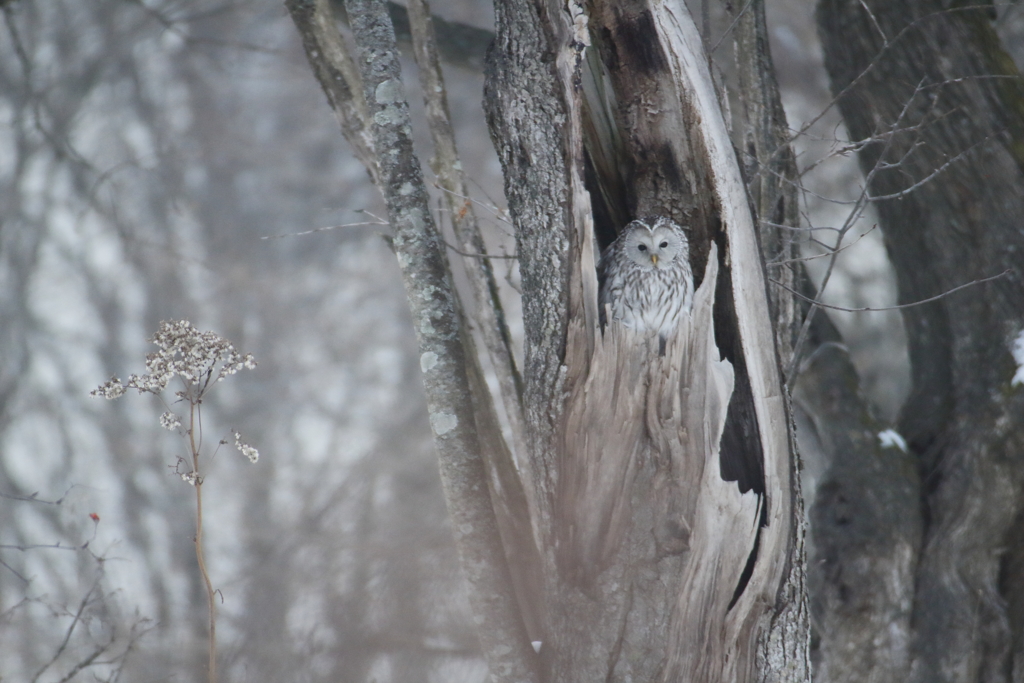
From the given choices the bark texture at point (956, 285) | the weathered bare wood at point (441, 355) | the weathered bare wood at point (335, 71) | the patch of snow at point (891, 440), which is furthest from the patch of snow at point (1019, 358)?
the weathered bare wood at point (335, 71)

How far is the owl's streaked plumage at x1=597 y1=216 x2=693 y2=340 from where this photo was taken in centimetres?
178

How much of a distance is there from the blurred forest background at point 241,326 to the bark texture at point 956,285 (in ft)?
6.94

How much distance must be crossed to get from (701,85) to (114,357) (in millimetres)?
5399

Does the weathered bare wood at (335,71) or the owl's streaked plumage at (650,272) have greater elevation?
the weathered bare wood at (335,71)

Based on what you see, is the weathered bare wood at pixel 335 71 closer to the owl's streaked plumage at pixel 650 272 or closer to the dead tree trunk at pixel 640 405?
the dead tree trunk at pixel 640 405

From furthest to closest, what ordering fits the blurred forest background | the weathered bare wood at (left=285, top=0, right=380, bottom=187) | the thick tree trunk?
the blurred forest background → the weathered bare wood at (left=285, top=0, right=380, bottom=187) → the thick tree trunk

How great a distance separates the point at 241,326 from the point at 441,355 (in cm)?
481

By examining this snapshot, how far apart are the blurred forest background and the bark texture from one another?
6.94ft

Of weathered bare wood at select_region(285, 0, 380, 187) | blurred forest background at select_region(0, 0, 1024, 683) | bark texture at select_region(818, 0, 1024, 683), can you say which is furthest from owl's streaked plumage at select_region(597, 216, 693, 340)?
blurred forest background at select_region(0, 0, 1024, 683)

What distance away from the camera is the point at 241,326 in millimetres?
6328

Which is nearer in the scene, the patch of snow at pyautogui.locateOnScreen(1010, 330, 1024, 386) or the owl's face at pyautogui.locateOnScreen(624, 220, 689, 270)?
the owl's face at pyautogui.locateOnScreen(624, 220, 689, 270)

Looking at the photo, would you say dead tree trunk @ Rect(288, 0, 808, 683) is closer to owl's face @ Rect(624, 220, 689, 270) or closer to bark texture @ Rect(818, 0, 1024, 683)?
owl's face @ Rect(624, 220, 689, 270)

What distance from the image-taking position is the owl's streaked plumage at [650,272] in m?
1.78

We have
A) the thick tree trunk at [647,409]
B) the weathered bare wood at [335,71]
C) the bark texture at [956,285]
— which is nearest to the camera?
the thick tree trunk at [647,409]
